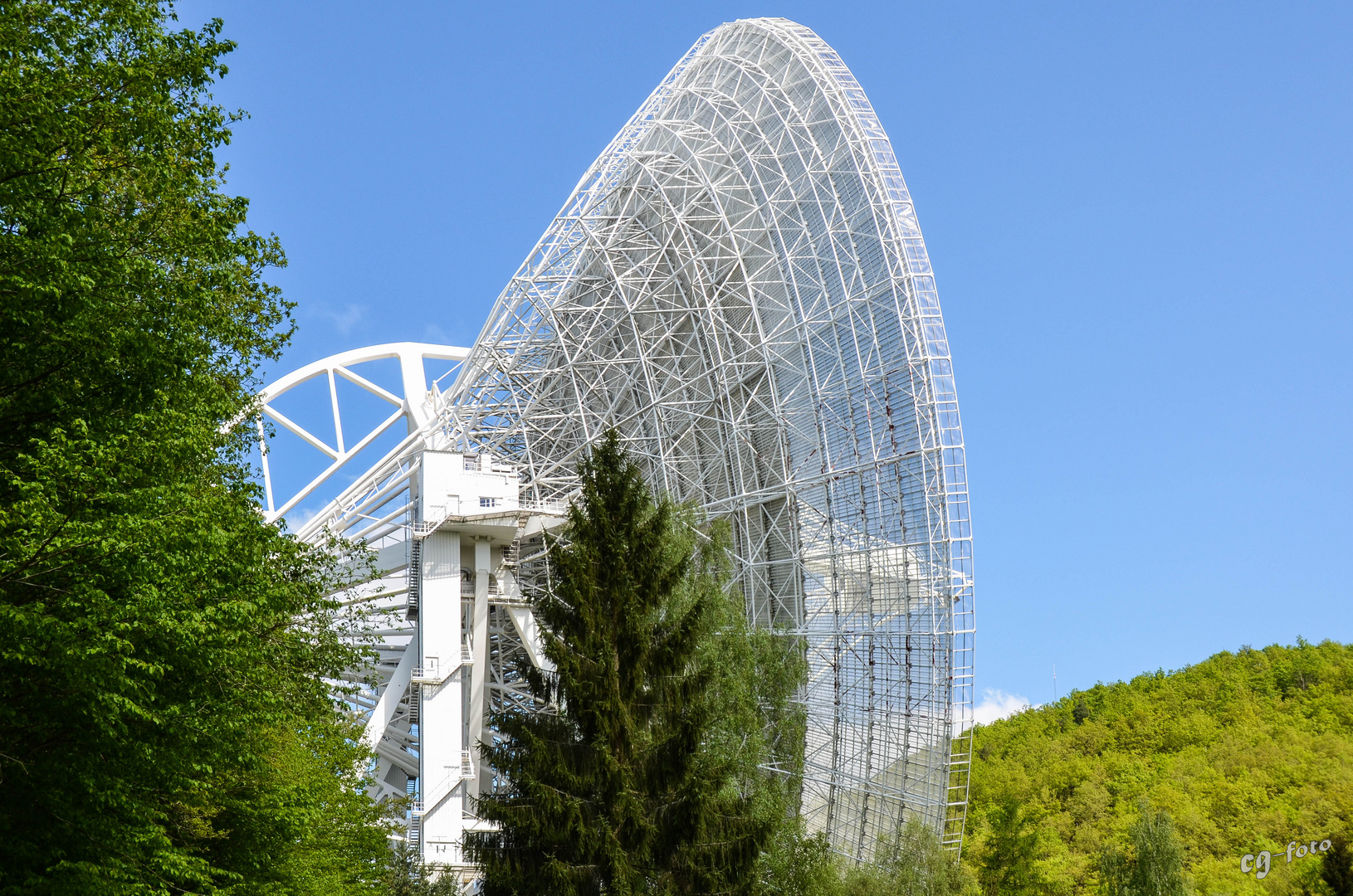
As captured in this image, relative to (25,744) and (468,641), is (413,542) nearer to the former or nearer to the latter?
(468,641)

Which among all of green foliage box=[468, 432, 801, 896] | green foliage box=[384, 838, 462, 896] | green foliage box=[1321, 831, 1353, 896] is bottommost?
green foliage box=[1321, 831, 1353, 896]

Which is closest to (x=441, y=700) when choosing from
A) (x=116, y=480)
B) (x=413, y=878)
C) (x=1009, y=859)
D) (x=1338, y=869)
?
(x=413, y=878)

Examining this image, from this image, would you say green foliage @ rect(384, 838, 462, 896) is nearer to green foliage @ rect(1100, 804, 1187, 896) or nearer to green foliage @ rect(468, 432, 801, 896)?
green foliage @ rect(468, 432, 801, 896)

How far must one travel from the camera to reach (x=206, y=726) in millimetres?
15125

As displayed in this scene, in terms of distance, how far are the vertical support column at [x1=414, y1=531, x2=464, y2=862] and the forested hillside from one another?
22.0 meters

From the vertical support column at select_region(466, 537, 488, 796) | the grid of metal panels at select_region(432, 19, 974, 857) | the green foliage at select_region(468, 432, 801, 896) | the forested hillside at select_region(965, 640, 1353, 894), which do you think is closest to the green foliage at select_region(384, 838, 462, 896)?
the vertical support column at select_region(466, 537, 488, 796)

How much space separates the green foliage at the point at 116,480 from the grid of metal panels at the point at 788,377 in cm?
1700

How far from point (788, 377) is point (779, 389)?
0.44 m

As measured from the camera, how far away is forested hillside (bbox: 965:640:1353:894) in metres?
53.2

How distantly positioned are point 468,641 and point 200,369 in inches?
714

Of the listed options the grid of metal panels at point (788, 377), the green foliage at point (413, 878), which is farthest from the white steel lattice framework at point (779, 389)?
the green foliage at point (413, 878)

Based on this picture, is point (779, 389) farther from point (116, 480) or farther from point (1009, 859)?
point (116, 480)

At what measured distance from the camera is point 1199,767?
60.9 m

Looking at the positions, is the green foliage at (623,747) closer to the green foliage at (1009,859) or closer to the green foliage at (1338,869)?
the green foliage at (1009,859)
